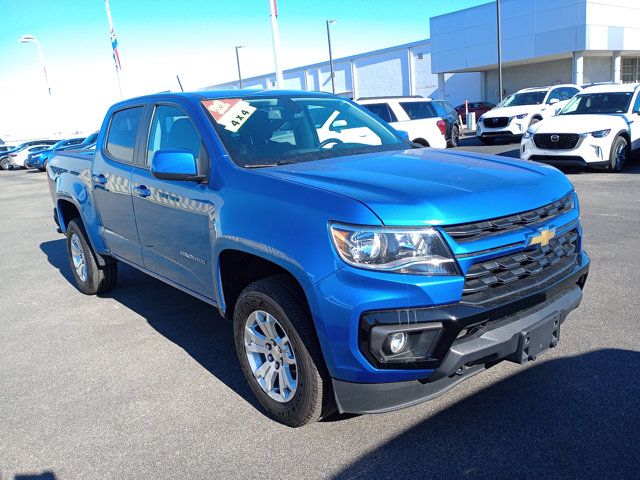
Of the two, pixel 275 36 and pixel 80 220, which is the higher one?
pixel 275 36

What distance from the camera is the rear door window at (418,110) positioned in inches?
550

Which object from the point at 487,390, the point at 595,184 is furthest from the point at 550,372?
the point at 595,184

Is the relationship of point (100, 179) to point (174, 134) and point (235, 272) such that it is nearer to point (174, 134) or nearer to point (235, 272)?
point (174, 134)

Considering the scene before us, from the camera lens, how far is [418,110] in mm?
14195

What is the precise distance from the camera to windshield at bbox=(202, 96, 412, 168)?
140 inches

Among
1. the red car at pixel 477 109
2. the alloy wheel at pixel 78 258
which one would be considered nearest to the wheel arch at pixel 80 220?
the alloy wheel at pixel 78 258

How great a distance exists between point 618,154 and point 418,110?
4.84m

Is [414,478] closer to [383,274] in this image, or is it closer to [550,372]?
[383,274]

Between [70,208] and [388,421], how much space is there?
4.49 meters

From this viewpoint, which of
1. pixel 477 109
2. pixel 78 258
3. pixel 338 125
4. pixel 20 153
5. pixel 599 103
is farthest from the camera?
pixel 477 109

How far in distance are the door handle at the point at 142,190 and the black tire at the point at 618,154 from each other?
1002 cm

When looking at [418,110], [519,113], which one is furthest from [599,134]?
[519,113]

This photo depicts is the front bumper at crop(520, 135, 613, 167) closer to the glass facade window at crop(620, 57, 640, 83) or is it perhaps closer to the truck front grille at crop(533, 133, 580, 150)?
the truck front grille at crop(533, 133, 580, 150)

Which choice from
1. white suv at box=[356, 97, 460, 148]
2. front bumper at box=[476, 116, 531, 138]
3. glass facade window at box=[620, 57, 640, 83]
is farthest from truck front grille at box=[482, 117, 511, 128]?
glass facade window at box=[620, 57, 640, 83]
